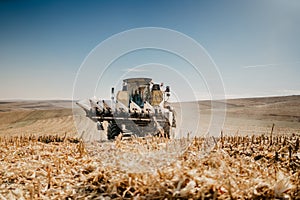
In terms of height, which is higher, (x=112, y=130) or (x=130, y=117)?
(x=130, y=117)

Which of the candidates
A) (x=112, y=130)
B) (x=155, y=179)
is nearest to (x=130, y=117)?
(x=112, y=130)

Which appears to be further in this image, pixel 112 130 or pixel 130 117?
pixel 112 130

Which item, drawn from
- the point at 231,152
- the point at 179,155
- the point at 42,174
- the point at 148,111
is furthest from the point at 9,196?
the point at 148,111

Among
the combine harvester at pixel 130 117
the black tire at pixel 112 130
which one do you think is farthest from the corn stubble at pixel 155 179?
the black tire at pixel 112 130

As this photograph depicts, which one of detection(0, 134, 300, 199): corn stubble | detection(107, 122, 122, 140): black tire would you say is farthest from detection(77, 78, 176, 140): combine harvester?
detection(0, 134, 300, 199): corn stubble

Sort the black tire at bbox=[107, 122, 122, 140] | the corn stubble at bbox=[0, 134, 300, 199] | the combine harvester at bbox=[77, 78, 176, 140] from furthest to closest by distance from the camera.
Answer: the black tire at bbox=[107, 122, 122, 140] → the combine harvester at bbox=[77, 78, 176, 140] → the corn stubble at bbox=[0, 134, 300, 199]

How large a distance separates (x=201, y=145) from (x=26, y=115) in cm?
2847

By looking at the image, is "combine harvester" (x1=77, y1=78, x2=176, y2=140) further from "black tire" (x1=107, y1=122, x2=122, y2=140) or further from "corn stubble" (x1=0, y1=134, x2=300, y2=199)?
"corn stubble" (x1=0, y1=134, x2=300, y2=199)

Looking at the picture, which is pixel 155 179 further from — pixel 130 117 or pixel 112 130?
pixel 112 130

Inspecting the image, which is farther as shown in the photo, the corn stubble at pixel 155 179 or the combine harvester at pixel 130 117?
the combine harvester at pixel 130 117

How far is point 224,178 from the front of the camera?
8.91ft

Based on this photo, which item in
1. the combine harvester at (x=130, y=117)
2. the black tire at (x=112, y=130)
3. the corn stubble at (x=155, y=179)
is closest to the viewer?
the corn stubble at (x=155, y=179)

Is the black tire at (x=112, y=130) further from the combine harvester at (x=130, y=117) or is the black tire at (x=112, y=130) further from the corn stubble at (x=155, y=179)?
the corn stubble at (x=155, y=179)

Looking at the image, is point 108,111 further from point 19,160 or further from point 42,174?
point 42,174
